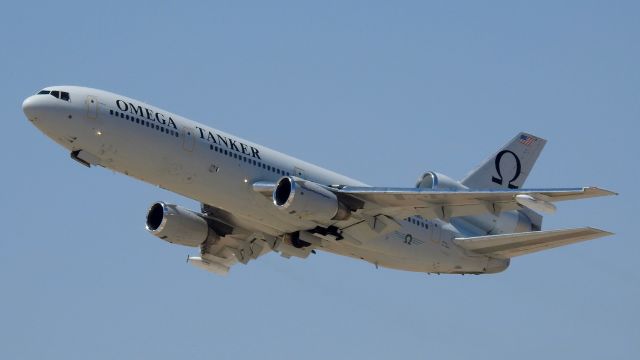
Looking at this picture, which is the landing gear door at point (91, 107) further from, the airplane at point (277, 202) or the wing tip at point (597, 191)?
the wing tip at point (597, 191)

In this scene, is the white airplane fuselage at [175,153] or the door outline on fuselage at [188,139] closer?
the white airplane fuselage at [175,153]

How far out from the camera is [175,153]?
61.9m

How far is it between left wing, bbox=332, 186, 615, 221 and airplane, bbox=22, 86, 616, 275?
0.06 metres

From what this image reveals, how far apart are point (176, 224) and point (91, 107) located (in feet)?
37.1

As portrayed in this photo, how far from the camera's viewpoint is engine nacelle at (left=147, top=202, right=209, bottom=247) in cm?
6994

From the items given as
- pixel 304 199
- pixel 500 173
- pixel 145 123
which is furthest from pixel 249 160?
pixel 500 173

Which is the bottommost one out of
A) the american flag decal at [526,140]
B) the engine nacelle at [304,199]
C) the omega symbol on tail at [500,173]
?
the engine nacelle at [304,199]

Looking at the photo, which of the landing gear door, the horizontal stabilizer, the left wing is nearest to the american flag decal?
the horizontal stabilizer

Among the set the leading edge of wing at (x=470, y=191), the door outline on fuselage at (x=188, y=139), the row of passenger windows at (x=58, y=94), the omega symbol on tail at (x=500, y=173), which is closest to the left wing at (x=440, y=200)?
→ the leading edge of wing at (x=470, y=191)

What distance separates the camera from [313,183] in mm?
63938

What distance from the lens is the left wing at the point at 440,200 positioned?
194ft

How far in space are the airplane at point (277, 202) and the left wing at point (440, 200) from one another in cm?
6

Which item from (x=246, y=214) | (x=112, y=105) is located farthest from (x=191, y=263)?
(x=112, y=105)

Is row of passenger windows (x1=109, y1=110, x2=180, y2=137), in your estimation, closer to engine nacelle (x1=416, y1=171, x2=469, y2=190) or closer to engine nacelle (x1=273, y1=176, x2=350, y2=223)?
engine nacelle (x1=273, y1=176, x2=350, y2=223)
